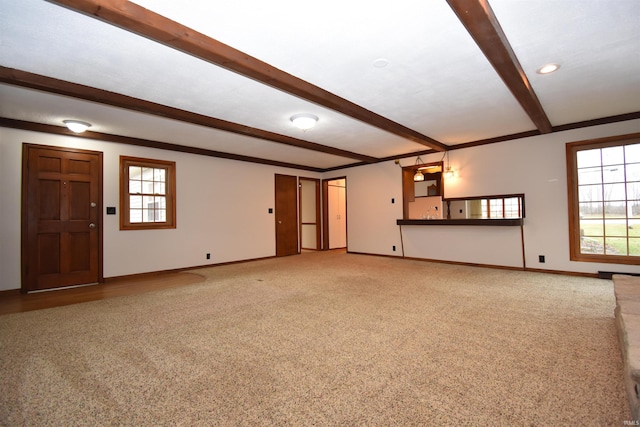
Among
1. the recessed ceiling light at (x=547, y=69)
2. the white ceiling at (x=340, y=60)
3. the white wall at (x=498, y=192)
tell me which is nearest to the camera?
the white ceiling at (x=340, y=60)

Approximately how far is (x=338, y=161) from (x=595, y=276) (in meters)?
5.29

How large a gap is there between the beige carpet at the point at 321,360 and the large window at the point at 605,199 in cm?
107

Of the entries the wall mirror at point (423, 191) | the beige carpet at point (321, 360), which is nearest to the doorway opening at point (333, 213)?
the wall mirror at point (423, 191)

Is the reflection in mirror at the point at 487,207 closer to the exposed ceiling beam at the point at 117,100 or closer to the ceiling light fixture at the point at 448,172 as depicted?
the ceiling light fixture at the point at 448,172

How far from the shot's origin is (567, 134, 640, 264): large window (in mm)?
4465

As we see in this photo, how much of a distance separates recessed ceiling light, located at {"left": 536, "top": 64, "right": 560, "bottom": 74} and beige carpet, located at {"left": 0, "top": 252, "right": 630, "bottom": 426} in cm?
244

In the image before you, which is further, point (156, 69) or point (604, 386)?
point (156, 69)

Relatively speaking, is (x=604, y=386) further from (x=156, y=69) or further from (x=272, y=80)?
(x=156, y=69)

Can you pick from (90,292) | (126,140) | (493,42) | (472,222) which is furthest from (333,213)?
(493,42)

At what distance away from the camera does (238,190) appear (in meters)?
6.77

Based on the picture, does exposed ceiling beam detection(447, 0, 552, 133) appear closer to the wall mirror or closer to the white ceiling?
the white ceiling

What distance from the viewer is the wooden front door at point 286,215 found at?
7602 millimetres

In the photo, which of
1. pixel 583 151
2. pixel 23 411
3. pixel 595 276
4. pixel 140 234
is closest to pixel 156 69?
pixel 23 411

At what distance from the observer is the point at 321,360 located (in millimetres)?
2146
